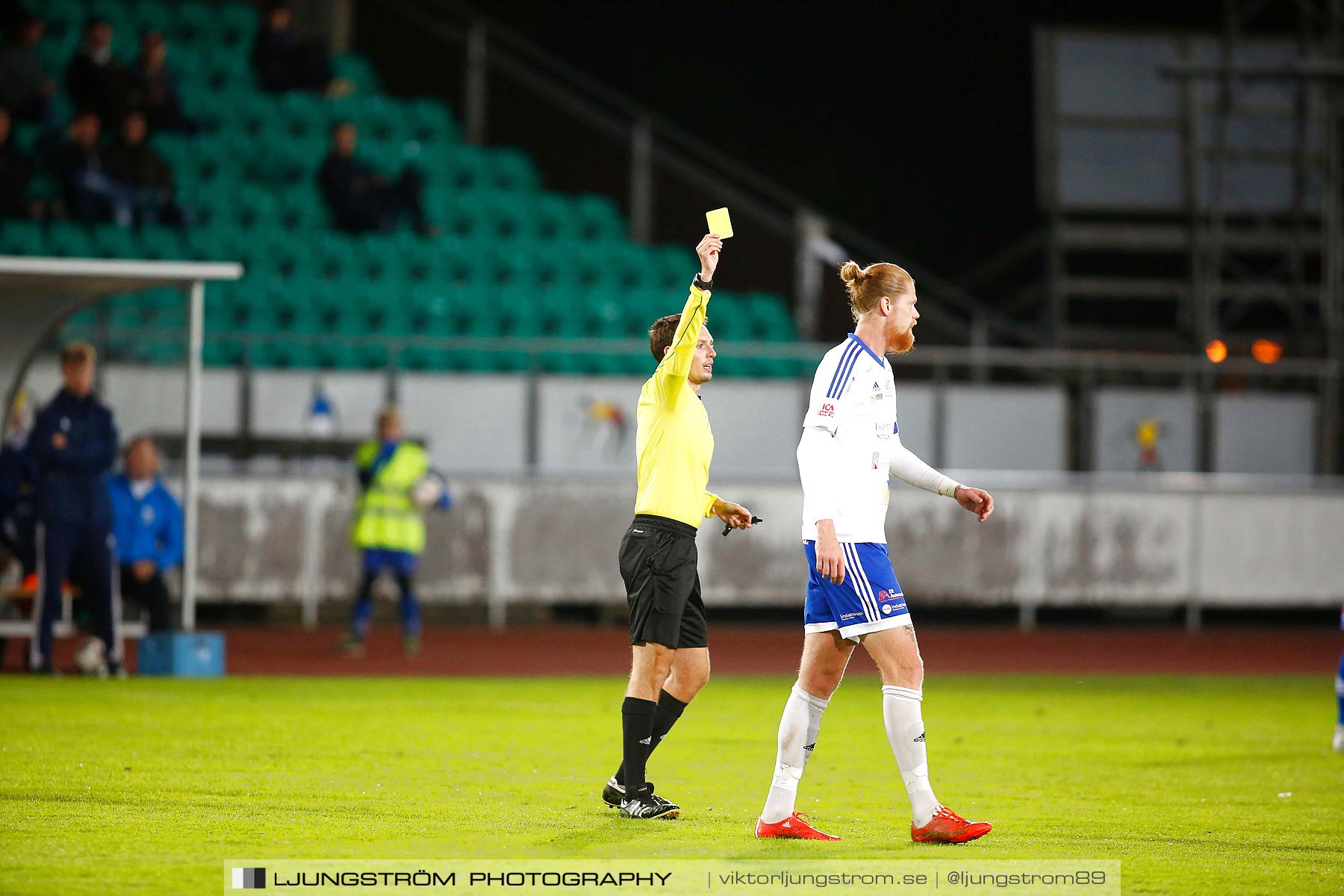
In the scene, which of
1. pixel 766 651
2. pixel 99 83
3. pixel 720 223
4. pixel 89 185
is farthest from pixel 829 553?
pixel 99 83

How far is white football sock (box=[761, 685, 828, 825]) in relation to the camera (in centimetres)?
627

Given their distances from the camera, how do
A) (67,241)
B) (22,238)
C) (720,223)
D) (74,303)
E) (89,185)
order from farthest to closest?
(89,185), (67,241), (22,238), (74,303), (720,223)

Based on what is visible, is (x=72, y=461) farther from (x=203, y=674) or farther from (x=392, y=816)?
(x=392, y=816)

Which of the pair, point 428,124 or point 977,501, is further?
point 428,124

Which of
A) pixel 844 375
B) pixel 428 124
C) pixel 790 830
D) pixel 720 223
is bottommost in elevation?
pixel 790 830

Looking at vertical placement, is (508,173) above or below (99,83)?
below

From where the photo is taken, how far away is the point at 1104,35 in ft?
77.5

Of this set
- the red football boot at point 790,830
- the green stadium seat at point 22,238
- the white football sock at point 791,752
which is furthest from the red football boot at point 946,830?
the green stadium seat at point 22,238

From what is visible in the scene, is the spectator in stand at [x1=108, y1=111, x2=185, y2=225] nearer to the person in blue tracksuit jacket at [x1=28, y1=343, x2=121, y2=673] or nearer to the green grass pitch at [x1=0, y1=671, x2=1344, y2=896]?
the person in blue tracksuit jacket at [x1=28, y1=343, x2=121, y2=673]

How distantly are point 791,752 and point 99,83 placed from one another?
1732cm

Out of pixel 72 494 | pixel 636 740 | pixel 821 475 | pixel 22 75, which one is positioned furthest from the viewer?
pixel 22 75

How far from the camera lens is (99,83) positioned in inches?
818

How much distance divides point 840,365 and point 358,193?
15217mm

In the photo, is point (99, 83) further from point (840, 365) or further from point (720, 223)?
point (840, 365)
